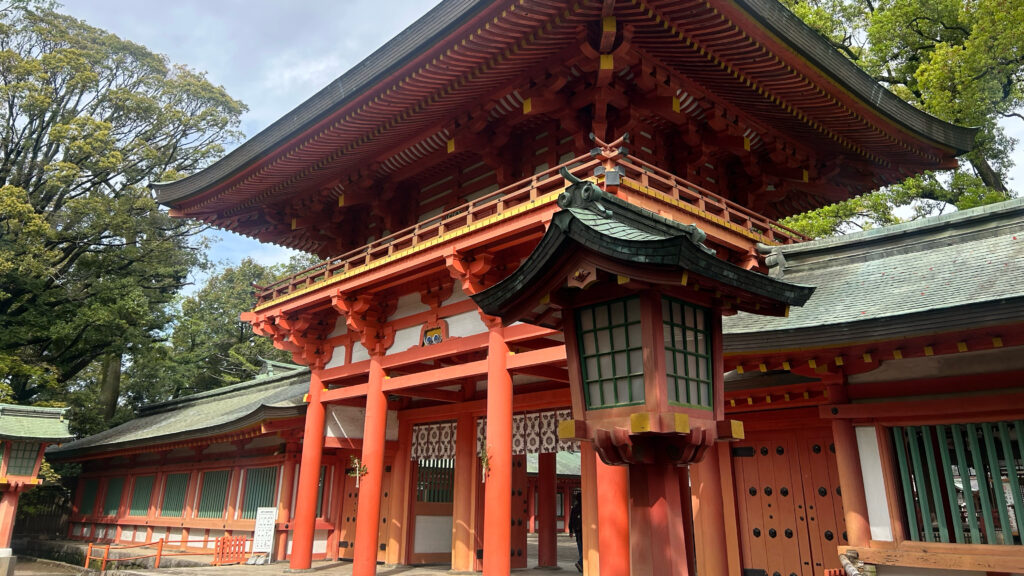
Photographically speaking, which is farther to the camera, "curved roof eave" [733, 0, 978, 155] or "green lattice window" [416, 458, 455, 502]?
"green lattice window" [416, 458, 455, 502]

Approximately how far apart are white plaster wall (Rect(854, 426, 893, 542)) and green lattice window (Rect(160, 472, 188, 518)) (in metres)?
20.3

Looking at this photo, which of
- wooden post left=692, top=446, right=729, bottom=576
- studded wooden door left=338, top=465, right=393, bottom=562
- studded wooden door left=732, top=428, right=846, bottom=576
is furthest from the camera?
studded wooden door left=338, top=465, right=393, bottom=562

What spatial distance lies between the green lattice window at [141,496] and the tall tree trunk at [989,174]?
29426mm

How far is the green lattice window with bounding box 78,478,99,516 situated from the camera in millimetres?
25953

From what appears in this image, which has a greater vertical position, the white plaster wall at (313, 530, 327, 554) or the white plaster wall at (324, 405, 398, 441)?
the white plaster wall at (324, 405, 398, 441)

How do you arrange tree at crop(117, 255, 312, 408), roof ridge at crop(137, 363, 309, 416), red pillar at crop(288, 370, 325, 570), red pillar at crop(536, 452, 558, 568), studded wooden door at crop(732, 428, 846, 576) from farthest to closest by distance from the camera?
tree at crop(117, 255, 312, 408) → roof ridge at crop(137, 363, 309, 416) → red pillar at crop(536, 452, 558, 568) → red pillar at crop(288, 370, 325, 570) → studded wooden door at crop(732, 428, 846, 576)

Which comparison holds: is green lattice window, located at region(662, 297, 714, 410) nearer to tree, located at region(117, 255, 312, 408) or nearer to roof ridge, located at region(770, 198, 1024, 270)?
roof ridge, located at region(770, 198, 1024, 270)

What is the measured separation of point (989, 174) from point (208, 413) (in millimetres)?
27695

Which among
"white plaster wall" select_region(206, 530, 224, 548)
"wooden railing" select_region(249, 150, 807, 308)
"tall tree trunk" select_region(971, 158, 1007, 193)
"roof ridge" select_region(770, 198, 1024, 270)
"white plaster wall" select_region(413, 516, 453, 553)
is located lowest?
"white plaster wall" select_region(206, 530, 224, 548)

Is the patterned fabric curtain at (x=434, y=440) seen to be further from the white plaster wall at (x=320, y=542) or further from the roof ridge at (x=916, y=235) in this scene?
the roof ridge at (x=916, y=235)

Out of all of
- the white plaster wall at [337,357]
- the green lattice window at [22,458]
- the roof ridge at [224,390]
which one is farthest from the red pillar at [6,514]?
the white plaster wall at [337,357]

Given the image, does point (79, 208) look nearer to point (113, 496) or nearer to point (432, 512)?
point (113, 496)

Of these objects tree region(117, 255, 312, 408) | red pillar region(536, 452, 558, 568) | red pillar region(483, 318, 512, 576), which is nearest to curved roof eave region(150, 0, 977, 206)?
red pillar region(483, 318, 512, 576)

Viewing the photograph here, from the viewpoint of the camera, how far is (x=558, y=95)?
11125 mm
